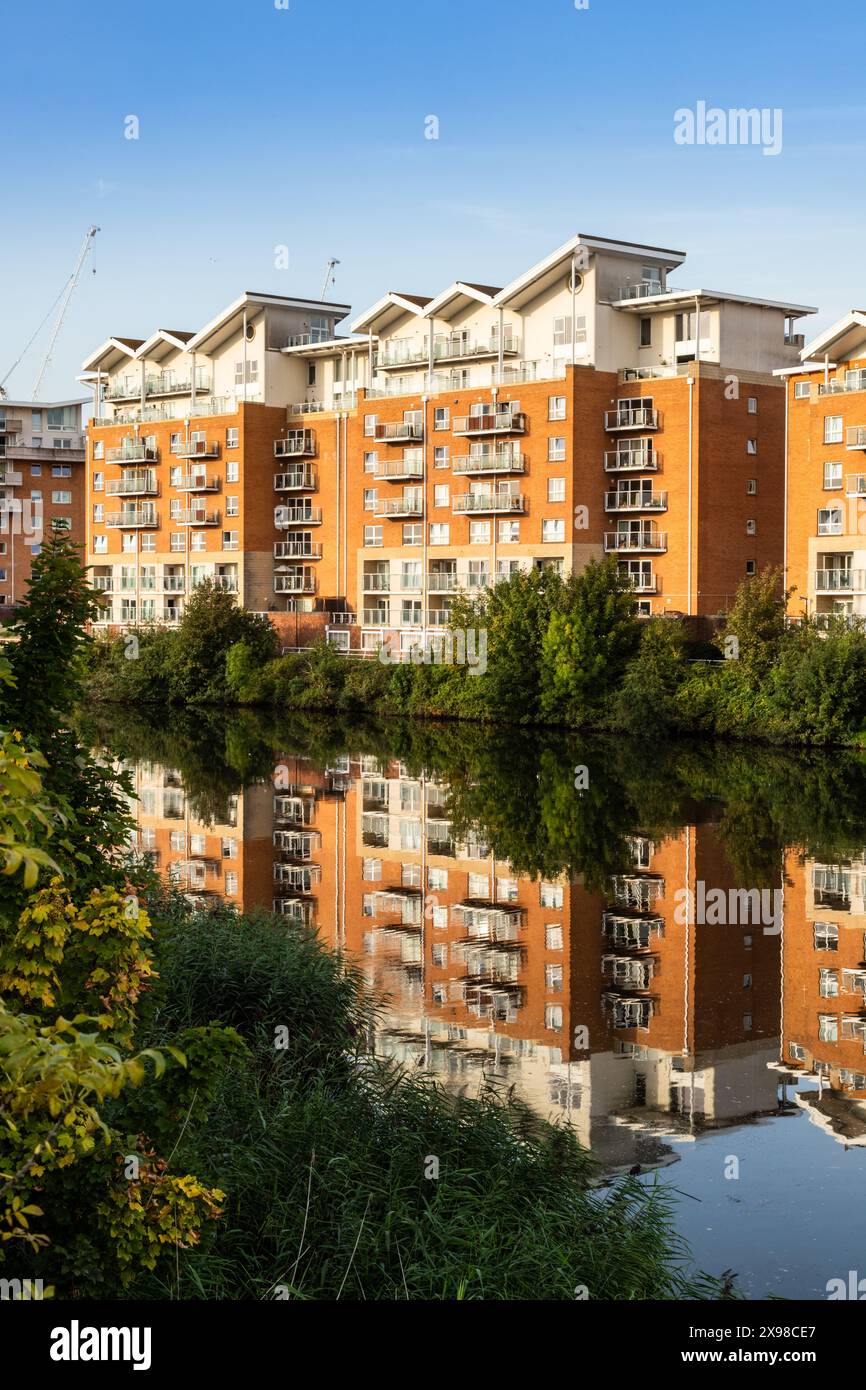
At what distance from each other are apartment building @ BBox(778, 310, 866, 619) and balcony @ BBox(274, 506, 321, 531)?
90.7 feet

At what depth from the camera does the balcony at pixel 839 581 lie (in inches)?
2128

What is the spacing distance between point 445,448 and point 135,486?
73.3 feet

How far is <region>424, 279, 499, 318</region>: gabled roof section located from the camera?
67688mm

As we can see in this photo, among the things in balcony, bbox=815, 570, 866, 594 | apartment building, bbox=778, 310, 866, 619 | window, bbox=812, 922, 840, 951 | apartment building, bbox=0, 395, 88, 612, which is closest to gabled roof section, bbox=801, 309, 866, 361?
apartment building, bbox=778, 310, 866, 619

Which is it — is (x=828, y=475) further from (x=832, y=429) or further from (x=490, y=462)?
(x=490, y=462)

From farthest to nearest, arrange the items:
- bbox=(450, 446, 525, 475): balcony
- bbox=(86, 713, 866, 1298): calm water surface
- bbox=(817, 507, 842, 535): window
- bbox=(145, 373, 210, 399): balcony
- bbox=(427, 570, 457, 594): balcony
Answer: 1. bbox=(145, 373, 210, 399): balcony
2. bbox=(427, 570, 457, 594): balcony
3. bbox=(450, 446, 525, 475): balcony
4. bbox=(817, 507, 842, 535): window
5. bbox=(86, 713, 866, 1298): calm water surface

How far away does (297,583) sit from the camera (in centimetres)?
7838

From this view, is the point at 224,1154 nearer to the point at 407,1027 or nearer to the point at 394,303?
the point at 407,1027

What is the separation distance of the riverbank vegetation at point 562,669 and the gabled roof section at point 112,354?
2110 centimetres

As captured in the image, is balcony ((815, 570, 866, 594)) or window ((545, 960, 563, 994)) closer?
window ((545, 960, 563, 994))

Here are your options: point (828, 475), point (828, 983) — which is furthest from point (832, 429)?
point (828, 983)

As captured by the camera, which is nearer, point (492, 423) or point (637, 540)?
point (637, 540)

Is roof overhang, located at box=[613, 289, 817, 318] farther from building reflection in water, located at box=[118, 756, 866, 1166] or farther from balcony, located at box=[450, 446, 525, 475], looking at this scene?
building reflection in water, located at box=[118, 756, 866, 1166]
